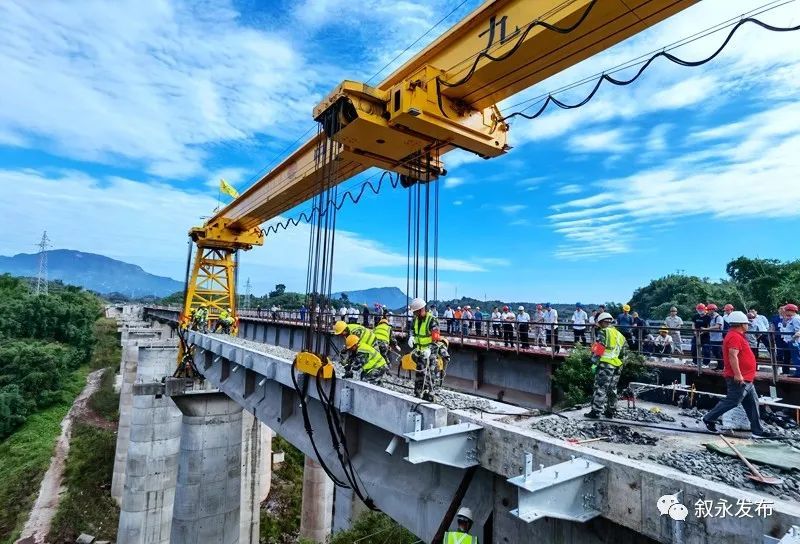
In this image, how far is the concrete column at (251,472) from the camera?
71.6 ft

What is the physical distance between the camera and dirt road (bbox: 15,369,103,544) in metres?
22.6

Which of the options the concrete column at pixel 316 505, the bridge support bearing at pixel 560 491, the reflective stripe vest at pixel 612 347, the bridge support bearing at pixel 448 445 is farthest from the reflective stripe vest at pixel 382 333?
the concrete column at pixel 316 505

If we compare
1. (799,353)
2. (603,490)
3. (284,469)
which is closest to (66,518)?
(284,469)

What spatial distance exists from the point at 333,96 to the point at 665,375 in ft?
30.0

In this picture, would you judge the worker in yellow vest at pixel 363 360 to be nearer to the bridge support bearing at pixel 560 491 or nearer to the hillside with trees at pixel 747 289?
the bridge support bearing at pixel 560 491

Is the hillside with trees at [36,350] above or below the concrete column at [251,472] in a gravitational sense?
above

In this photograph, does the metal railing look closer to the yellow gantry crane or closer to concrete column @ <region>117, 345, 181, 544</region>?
the yellow gantry crane

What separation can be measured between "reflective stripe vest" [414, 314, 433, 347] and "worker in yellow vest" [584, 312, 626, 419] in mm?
2332

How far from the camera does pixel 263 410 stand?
10.2m

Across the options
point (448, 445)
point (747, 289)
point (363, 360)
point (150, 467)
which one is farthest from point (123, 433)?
point (747, 289)

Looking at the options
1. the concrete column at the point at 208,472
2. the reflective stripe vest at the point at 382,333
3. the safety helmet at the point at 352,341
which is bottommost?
the concrete column at the point at 208,472

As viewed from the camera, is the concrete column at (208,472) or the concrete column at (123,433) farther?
the concrete column at (123,433)

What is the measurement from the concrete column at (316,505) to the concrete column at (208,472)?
6.87m

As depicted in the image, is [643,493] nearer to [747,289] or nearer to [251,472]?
[251,472]
